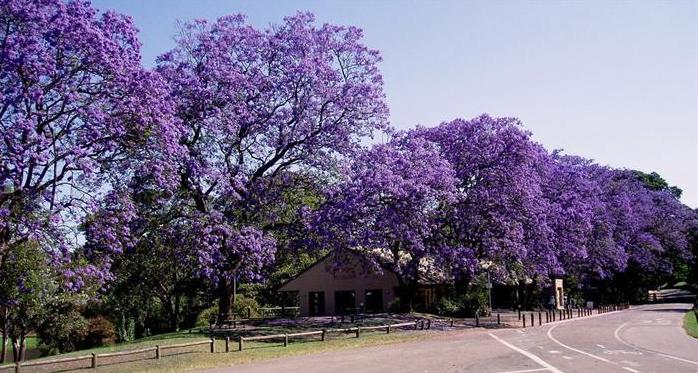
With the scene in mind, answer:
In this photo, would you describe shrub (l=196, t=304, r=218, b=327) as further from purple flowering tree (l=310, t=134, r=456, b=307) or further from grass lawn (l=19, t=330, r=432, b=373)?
purple flowering tree (l=310, t=134, r=456, b=307)

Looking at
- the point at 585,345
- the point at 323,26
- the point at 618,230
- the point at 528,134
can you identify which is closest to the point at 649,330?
the point at 585,345

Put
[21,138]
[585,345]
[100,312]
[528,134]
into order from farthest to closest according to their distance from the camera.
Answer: [100,312] < [528,134] < [585,345] < [21,138]

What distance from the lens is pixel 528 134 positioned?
40.1 meters

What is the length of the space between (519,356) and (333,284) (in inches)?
1298

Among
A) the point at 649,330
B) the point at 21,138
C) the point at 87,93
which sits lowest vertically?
the point at 649,330

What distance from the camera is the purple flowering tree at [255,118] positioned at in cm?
3030

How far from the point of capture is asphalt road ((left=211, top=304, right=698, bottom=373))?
18.2m

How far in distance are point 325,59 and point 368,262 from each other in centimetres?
1190

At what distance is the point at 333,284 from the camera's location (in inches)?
2096

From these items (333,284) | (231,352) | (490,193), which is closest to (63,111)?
(231,352)

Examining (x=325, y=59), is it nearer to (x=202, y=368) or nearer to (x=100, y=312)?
(x=202, y=368)

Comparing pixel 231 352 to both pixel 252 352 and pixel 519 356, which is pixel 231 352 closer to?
pixel 252 352

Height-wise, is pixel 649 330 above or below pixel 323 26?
below

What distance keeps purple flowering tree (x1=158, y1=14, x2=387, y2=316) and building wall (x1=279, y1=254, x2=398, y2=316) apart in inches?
720
